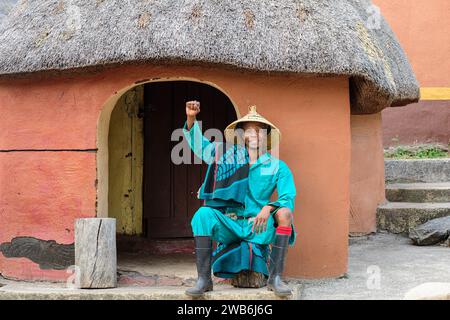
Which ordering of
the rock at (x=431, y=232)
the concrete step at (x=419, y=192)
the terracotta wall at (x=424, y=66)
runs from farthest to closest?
the terracotta wall at (x=424, y=66), the concrete step at (x=419, y=192), the rock at (x=431, y=232)

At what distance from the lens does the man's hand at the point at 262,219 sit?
454cm

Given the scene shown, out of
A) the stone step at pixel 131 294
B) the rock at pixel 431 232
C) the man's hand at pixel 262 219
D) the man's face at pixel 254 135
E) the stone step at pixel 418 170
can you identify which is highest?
the man's face at pixel 254 135

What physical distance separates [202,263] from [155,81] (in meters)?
1.81

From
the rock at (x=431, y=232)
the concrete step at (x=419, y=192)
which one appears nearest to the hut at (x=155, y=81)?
the rock at (x=431, y=232)

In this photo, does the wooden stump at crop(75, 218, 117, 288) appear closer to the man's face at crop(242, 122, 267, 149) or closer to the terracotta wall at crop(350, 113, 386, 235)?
the man's face at crop(242, 122, 267, 149)

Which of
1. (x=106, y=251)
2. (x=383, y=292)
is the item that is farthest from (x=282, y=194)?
(x=106, y=251)

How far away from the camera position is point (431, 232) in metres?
7.14

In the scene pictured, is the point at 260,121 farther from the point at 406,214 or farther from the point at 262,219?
the point at 406,214

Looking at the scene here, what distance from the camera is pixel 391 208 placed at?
783cm

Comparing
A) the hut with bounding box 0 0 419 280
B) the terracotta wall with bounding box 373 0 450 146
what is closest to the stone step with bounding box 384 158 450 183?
the terracotta wall with bounding box 373 0 450 146

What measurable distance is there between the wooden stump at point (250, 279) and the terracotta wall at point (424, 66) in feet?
19.0

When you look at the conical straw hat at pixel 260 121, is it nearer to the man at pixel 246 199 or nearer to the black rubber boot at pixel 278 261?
the man at pixel 246 199
